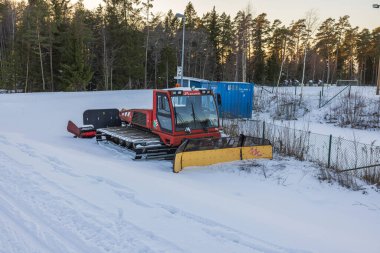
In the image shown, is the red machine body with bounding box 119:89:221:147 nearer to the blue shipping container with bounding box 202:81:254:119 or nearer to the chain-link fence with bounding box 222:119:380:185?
the chain-link fence with bounding box 222:119:380:185

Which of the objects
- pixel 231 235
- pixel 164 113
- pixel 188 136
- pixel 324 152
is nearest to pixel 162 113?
pixel 164 113

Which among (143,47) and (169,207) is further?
(143,47)

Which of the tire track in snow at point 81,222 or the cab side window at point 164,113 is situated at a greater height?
the cab side window at point 164,113

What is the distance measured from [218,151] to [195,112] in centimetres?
156

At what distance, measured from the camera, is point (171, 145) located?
1053 cm

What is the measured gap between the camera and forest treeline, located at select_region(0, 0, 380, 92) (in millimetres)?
40062

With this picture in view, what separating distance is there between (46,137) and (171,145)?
563 centimetres

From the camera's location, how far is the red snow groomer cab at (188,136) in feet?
31.9

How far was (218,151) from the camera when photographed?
9891 mm

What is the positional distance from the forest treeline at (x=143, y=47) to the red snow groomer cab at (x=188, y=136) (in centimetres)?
2869

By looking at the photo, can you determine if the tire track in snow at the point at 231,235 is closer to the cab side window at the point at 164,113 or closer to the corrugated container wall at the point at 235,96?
the cab side window at the point at 164,113

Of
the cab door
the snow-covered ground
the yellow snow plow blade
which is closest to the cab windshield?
the cab door

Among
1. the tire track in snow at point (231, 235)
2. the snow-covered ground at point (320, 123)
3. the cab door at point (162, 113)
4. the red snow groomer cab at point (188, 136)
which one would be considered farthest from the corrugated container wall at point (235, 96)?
the tire track in snow at point (231, 235)

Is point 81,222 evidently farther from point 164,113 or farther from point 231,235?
point 164,113
